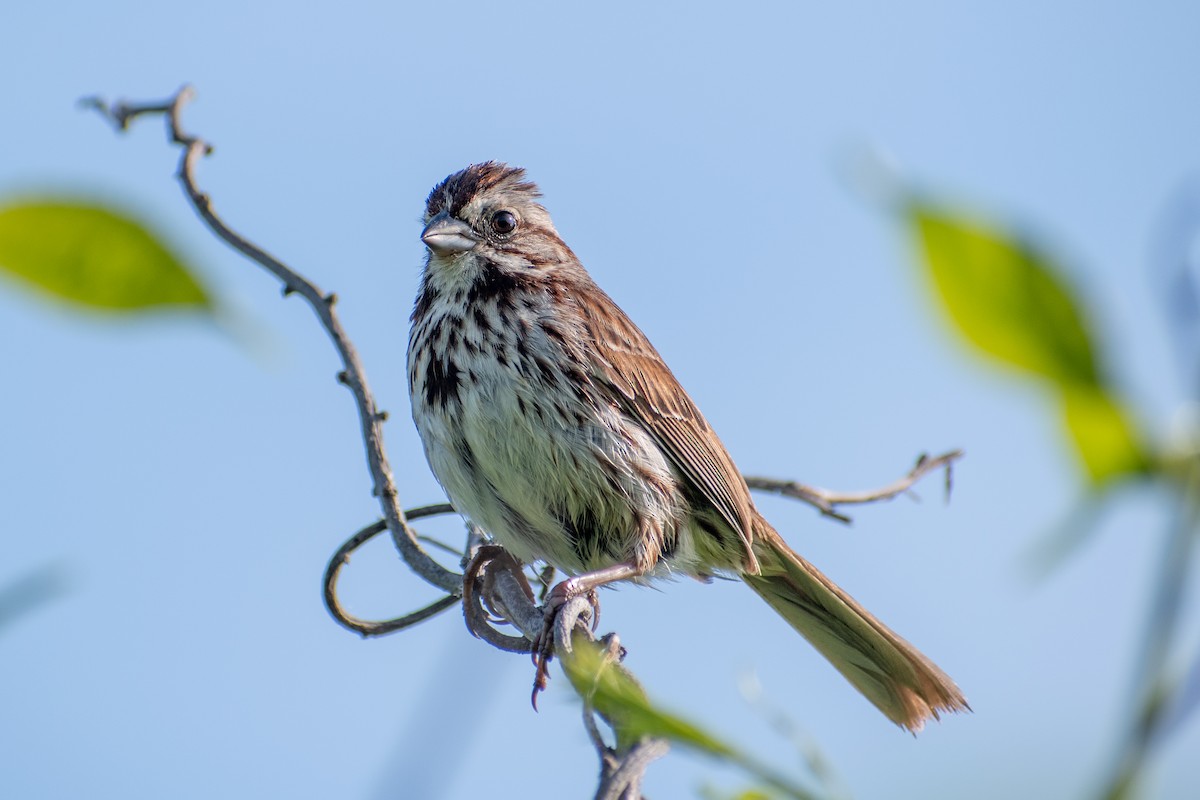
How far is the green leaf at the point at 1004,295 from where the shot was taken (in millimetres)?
465

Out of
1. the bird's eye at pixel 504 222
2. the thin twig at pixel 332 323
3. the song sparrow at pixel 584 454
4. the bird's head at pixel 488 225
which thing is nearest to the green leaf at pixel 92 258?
the thin twig at pixel 332 323

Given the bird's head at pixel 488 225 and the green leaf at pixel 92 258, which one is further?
the bird's head at pixel 488 225

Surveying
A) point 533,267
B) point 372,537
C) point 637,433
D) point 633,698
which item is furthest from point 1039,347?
point 533,267

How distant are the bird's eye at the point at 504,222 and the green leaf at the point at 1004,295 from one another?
412cm

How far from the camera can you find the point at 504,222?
15.0 feet

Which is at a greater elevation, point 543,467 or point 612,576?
point 543,467

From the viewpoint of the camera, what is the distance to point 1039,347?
0.47 metres

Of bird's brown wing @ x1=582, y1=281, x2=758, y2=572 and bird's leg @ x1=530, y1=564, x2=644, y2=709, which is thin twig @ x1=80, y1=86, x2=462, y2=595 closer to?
bird's leg @ x1=530, y1=564, x2=644, y2=709

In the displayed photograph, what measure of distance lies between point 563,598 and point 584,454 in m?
0.75

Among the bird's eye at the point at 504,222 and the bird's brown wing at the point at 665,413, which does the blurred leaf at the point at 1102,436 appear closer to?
the bird's brown wing at the point at 665,413

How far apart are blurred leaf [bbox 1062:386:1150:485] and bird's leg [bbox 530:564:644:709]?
2.09m

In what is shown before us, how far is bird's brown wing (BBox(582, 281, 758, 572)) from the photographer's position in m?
4.13

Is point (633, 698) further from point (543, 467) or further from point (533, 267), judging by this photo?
point (533, 267)

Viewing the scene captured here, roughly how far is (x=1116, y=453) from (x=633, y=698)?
233 mm
